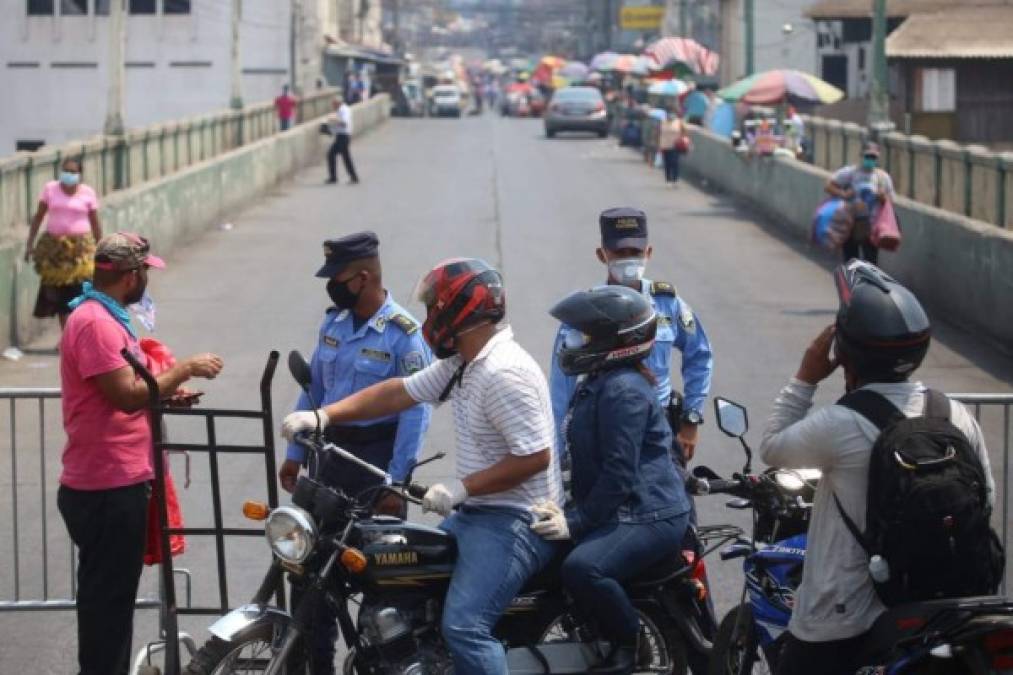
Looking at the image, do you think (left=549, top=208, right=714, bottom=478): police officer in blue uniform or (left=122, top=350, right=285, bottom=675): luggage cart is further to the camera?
(left=549, top=208, right=714, bottom=478): police officer in blue uniform

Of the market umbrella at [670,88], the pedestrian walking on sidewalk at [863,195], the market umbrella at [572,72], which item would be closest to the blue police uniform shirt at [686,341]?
the pedestrian walking on sidewalk at [863,195]

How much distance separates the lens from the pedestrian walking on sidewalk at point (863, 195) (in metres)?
18.0

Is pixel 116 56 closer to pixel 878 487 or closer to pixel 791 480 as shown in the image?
pixel 791 480

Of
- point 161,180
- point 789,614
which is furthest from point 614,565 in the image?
point 161,180

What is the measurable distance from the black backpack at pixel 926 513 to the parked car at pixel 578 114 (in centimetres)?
5337

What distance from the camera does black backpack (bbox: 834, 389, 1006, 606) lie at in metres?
4.82

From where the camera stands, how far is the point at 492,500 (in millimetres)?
6074

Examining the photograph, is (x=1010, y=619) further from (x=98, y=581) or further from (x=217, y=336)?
(x=217, y=336)

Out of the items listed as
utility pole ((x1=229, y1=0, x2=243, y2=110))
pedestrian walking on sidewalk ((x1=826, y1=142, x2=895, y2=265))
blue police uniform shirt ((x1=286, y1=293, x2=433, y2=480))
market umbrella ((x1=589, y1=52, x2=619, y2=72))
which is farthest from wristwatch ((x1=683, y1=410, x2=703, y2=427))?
market umbrella ((x1=589, y1=52, x2=619, y2=72))

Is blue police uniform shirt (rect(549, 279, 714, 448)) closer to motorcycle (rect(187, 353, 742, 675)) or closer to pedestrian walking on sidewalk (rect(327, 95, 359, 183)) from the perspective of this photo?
motorcycle (rect(187, 353, 742, 675))

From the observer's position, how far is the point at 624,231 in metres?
8.17

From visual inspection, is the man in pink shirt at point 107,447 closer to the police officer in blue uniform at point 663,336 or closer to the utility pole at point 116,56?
the police officer in blue uniform at point 663,336

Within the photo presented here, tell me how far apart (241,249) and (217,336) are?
26.2ft

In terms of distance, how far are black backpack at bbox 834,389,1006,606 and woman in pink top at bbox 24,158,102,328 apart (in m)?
12.1
